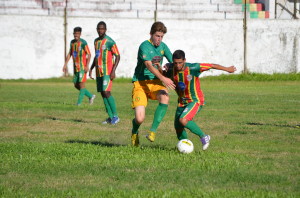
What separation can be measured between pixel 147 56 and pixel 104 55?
494 cm

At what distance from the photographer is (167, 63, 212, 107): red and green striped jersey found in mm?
9070

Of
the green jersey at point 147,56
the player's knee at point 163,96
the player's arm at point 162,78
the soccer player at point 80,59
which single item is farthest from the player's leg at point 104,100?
the player's arm at point 162,78

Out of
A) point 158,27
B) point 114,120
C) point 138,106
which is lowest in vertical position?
point 114,120

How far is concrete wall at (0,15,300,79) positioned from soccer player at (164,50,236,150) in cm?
2150

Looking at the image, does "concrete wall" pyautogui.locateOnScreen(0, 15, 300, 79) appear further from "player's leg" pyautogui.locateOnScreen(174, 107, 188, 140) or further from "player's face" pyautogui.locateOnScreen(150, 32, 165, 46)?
"player's leg" pyautogui.locateOnScreen(174, 107, 188, 140)

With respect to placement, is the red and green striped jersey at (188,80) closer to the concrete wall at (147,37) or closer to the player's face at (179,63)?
the player's face at (179,63)

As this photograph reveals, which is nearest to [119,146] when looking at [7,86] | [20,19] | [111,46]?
[111,46]

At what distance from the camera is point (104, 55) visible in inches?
570

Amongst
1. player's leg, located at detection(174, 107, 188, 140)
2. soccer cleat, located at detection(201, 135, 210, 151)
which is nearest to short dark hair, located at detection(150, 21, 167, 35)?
player's leg, located at detection(174, 107, 188, 140)

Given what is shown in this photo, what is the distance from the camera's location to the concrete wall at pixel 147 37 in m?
30.0

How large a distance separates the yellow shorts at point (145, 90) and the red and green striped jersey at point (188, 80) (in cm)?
53

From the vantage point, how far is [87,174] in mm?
7352

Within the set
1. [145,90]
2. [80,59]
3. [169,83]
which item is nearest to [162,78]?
[169,83]

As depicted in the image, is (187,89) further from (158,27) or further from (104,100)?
(104,100)
